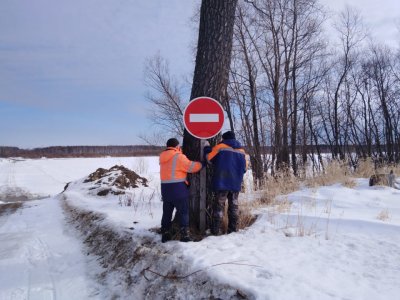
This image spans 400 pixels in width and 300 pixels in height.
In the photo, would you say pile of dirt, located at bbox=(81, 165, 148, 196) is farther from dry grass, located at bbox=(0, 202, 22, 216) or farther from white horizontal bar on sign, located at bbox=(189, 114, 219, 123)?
white horizontal bar on sign, located at bbox=(189, 114, 219, 123)

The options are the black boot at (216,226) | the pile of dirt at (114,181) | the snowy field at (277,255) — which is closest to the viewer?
the snowy field at (277,255)

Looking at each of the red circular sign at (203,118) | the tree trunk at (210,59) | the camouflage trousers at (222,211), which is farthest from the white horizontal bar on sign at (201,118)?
the camouflage trousers at (222,211)

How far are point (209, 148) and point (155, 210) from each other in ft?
10.9

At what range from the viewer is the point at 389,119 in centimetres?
3322

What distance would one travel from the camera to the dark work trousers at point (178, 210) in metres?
5.50

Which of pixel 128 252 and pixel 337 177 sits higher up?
pixel 337 177

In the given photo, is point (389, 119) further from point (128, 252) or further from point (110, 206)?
point (128, 252)

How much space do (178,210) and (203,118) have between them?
1499mm

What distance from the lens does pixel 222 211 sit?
5785 millimetres

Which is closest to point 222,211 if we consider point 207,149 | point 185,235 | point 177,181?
point 185,235

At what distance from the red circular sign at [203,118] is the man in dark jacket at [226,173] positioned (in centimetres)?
25

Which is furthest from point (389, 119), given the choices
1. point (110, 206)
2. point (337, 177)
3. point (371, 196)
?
point (110, 206)

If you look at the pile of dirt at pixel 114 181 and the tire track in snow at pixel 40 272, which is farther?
the pile of dirt at pixel 114 181

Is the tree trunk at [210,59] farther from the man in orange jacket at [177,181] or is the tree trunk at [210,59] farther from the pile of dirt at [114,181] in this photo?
the pile of dirt at [114,181]
